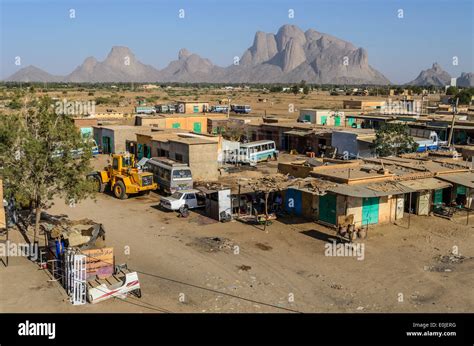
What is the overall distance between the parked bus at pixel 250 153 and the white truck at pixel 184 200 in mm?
13621

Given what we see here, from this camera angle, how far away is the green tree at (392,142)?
1330 inches

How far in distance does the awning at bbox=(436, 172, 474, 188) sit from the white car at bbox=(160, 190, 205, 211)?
11.7 metres

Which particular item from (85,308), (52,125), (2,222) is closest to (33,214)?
(2,222)

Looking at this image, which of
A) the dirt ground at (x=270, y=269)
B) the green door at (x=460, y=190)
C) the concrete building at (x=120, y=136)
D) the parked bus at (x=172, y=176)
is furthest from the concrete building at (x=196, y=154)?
the green door at (x=460, y=190)

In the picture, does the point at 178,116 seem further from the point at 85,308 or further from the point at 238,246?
the point at 85,308

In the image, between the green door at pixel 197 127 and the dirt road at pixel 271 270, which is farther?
the green door at pixel 197 127

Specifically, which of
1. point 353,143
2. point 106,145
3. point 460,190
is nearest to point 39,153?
point 460,190

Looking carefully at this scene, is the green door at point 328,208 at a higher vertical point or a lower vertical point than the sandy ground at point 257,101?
lower

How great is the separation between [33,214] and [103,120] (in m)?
28.1

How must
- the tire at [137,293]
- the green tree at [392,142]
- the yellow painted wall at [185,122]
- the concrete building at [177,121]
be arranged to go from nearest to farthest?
the tire at [137,293] < the green tree at [392,142] < the concrete building at [177,121] < the yellow painted wall at [185,122]

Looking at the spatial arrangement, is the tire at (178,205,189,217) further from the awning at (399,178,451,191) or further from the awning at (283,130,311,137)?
the awning at (283,130,311,137)

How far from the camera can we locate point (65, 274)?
47.9 ft

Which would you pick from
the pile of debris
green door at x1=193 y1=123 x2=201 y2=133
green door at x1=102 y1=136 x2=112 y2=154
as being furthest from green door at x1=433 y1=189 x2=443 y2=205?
green door at x1=193 y1=123 x2=201 y2=133

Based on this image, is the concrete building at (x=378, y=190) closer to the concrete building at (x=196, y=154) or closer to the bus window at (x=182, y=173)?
the bus window at (x=182, y=173)
